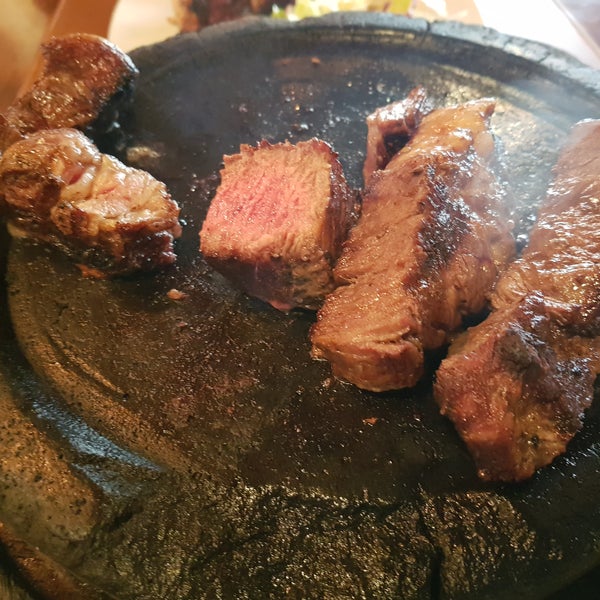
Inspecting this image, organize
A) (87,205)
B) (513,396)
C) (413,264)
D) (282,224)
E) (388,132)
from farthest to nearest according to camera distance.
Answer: (388,132)
(87,205)
(282,224)
(413,264)
(513,396)

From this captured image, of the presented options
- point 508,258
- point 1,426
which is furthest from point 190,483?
point 508,258

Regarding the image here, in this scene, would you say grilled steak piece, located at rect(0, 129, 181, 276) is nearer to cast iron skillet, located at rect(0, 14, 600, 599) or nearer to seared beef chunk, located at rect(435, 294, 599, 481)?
cast iron skillet, located at rect(0, 14, 600, 599)

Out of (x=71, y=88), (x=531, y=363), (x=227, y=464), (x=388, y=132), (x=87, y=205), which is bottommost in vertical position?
(x=227, y=464)

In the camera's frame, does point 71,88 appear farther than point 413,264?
Yes

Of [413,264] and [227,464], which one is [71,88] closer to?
[413,264]

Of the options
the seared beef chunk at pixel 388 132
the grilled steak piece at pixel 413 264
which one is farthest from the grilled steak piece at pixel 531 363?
the seared beef chunk at pixel 388 132

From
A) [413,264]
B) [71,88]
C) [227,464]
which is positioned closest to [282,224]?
[413,264]

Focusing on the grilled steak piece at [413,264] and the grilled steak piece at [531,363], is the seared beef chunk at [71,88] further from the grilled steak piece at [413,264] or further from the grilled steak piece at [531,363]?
the grilled steak piece at [531,363]
